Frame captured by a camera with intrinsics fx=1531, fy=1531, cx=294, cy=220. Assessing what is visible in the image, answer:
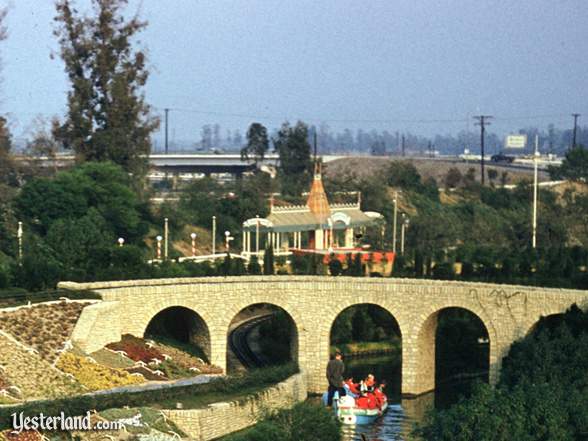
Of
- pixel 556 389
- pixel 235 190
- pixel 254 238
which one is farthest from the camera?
pixel 235 190

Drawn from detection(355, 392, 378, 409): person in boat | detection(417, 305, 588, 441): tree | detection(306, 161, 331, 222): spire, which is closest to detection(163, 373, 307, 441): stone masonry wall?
detection(355, 392, 378, 409): person in boat

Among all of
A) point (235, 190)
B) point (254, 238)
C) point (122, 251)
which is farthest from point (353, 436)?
point (235, 190)

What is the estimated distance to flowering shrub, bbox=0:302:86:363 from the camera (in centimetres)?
4992

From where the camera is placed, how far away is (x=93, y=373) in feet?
161

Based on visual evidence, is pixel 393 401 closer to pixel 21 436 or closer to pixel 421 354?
pixel 421 354

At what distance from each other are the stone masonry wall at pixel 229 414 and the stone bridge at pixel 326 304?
6640 mm

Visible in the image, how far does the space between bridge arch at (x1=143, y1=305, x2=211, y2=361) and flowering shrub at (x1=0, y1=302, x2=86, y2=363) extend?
5.14 meters

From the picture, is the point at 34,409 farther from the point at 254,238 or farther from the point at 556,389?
the point at 254,238

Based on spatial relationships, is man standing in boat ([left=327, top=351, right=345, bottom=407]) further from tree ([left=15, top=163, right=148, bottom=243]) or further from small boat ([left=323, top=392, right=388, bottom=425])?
tree ([left=15, top=163, right=148, bottom=243])

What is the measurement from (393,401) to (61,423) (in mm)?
17782

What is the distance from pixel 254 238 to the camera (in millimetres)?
80500

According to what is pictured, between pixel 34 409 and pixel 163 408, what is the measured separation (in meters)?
4.70

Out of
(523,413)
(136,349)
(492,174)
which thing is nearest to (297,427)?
(523,413)

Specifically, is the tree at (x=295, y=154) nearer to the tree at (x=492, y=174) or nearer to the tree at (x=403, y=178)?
the tree at (x=403, y=178)
